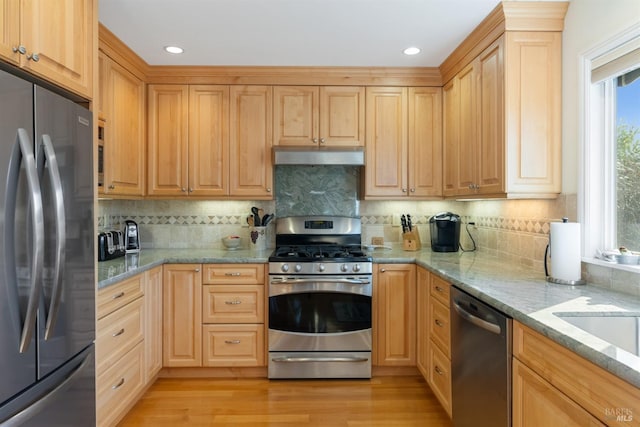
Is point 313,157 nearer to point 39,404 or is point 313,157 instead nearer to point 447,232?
point 447,232

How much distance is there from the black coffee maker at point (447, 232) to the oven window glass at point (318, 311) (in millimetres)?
835

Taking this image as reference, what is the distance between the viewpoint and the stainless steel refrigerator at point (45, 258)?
122 centimetres

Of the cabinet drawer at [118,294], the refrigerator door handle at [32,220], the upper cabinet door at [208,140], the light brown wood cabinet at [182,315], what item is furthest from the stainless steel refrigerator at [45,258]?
the upper cabinet door at [208,140]

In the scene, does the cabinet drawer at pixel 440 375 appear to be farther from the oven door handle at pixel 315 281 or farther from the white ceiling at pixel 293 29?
the white ceiling at pixel 293 29

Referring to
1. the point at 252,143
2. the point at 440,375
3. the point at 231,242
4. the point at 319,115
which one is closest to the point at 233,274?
the point at 231,242

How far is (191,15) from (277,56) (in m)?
0.77

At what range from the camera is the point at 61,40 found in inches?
62.3

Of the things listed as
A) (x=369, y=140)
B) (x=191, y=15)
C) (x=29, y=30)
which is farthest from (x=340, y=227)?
(x=29, y=30)

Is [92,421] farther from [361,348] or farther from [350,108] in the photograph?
[350,108]

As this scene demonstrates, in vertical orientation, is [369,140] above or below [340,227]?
above

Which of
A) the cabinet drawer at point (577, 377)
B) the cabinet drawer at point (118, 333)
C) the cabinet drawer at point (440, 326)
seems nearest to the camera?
the cabinet drawer at point (577, 377)

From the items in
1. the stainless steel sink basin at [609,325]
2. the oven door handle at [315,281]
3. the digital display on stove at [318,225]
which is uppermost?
the digital display on stove at [318,225]

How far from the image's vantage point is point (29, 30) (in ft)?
4.59

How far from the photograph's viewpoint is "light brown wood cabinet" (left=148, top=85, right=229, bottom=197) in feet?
10.4
